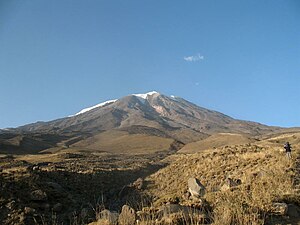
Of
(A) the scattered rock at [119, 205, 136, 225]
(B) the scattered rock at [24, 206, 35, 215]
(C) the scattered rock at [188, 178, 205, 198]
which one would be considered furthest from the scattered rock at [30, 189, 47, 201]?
(A) the scattered rock at [119, 205, 136, 225]

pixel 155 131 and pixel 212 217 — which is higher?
pixel 155 131

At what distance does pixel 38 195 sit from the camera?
535 inches

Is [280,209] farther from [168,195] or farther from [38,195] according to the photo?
[38,195]

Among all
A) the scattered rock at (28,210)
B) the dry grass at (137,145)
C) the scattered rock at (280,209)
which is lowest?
the scattered rock at (28,210)

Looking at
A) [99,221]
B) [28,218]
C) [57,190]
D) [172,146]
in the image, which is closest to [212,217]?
[99,221]

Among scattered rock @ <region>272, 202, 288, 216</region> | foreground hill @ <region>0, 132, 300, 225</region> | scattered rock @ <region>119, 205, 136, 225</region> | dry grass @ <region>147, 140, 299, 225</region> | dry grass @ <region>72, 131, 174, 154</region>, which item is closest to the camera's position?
dry grass @ <region>147, 140, 299, 225</region>

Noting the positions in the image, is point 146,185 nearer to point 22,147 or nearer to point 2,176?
point 2,176

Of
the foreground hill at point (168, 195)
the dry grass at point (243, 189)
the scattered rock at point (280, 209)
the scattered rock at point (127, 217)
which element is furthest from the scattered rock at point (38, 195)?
the scattered rock at point (280, 209)

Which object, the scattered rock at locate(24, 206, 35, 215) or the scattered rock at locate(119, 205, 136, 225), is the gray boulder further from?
the scattered rock at locate(24, 206, 35, 215)

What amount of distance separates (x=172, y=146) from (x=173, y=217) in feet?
300

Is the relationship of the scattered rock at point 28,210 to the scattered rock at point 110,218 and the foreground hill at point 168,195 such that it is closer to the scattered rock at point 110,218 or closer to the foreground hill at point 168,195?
the foreground hill at point 168,195

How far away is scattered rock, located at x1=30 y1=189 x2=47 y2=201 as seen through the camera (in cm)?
1332

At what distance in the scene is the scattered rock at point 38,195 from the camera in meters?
13.3

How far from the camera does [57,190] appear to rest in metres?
15.5
